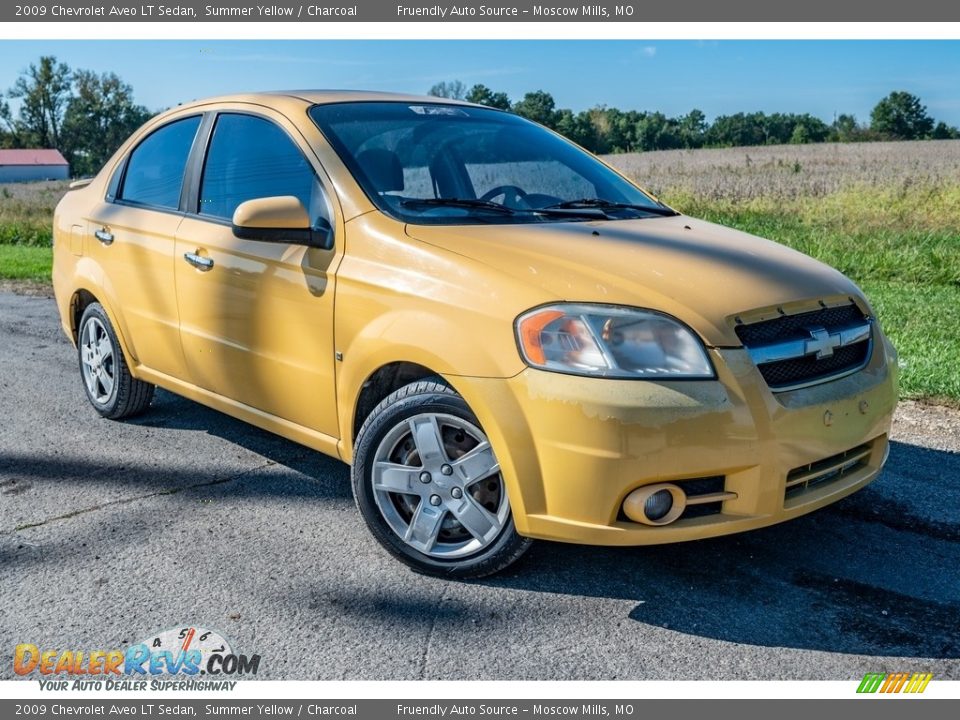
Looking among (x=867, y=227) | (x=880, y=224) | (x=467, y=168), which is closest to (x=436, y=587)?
(x=467, y=168)

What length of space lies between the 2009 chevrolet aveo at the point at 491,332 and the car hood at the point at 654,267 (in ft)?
0.04

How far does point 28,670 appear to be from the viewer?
2.84m

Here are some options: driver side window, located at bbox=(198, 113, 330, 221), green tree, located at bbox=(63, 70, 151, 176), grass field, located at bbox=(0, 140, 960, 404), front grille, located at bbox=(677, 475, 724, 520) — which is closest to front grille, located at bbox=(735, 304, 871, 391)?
front grille, located at bbox=(677, 475, 724, 520)

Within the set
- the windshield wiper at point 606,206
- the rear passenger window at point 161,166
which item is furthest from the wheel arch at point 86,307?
the windshield wiper at point 606,206

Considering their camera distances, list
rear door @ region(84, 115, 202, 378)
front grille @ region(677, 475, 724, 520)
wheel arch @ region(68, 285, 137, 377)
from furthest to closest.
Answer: wheel arch @ region(68, 285, 137, 377) < rear door @ region(84, 115, 202, 378) < front grille @ region(677, 475, 724, 520)

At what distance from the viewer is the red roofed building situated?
3740 inches

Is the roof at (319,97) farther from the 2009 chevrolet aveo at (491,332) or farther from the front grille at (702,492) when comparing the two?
the front grille at (702,492)

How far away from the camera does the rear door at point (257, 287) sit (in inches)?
147

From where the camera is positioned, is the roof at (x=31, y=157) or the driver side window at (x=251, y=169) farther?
the roof at (x=31, y=157)

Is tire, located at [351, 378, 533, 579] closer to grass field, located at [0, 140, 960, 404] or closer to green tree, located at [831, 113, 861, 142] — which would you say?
Result: grass field, located at [0, 140, 960, 404]

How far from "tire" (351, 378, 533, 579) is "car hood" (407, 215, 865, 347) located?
20.3 inches

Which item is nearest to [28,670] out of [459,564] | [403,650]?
[403,650]

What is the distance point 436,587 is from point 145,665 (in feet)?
3.27
